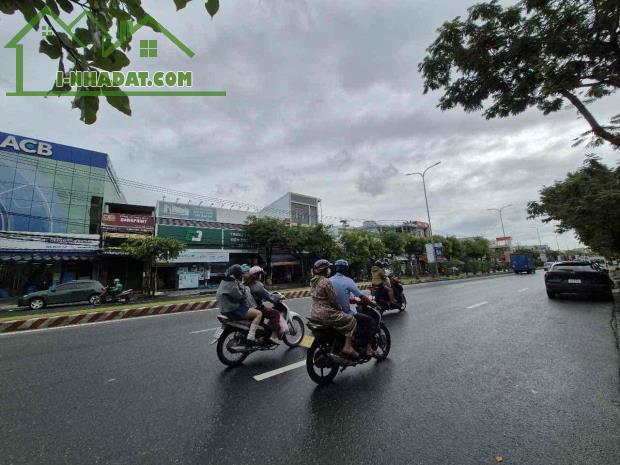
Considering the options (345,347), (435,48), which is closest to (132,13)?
(345,347)

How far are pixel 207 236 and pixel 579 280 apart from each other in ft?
86.2

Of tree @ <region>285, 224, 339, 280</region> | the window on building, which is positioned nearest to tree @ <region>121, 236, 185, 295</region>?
tree @ <region>285, 224, 339, 280</region>

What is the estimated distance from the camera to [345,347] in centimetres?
398

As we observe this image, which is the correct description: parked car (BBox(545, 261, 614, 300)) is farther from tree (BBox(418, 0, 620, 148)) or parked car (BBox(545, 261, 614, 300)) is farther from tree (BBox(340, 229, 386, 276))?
tree (BBox(340, 229, 386, 276))

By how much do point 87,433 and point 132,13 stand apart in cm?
354

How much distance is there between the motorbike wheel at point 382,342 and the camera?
187 inches

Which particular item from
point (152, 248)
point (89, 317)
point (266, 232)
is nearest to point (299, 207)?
point (266, 232)

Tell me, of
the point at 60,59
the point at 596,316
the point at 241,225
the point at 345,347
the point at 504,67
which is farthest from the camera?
the point at 241,225

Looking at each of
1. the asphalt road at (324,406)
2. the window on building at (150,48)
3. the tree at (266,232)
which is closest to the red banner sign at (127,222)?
the tree at (266,232)

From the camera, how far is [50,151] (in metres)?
22.2

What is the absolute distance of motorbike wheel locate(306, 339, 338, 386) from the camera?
3.74 m

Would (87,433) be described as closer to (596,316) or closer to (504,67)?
(504,67)

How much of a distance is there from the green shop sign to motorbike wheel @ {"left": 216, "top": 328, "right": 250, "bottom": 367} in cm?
2336

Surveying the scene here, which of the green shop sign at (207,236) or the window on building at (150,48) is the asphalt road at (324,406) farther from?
the green shop sign at (207,236)
